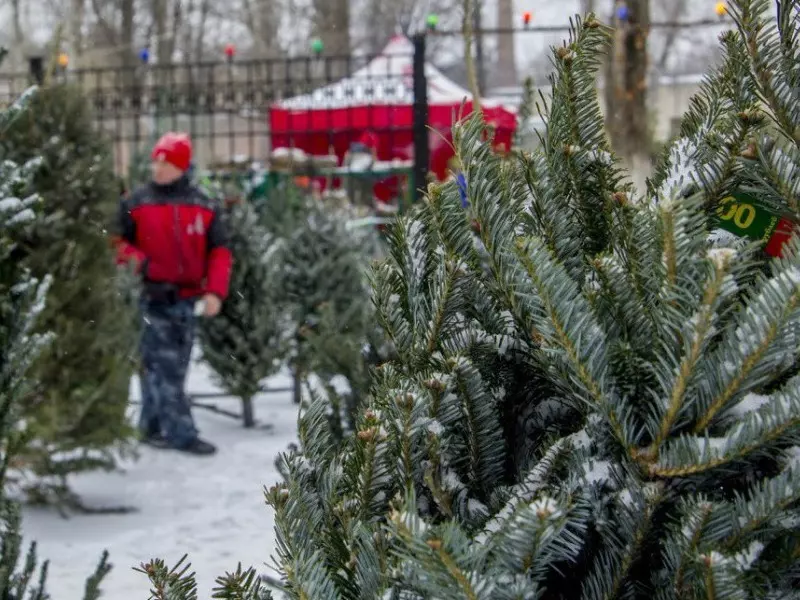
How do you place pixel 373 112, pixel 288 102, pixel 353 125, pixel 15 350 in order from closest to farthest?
1. pixel 15 350
2. pixel 288 102
3. pixel 373 112
4. pixel 353 125

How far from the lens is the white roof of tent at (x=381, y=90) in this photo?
34.6 feet

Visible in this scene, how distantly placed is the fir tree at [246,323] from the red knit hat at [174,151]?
0.82 m

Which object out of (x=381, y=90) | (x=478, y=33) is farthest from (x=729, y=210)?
(x=381, y=90)

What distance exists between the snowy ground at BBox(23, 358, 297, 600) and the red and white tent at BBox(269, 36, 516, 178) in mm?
4270

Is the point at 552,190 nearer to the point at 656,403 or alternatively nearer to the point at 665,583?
the point at 656,403

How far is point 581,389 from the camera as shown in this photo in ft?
3.88

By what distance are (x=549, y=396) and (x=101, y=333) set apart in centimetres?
432

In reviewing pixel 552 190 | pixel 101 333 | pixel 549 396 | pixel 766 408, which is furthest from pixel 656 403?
Answer: pixel 101 333

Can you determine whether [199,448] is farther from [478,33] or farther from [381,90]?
[381,90]

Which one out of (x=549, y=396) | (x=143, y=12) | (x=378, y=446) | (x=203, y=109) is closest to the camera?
(x=378, y=446)

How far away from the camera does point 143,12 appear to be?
33.7m

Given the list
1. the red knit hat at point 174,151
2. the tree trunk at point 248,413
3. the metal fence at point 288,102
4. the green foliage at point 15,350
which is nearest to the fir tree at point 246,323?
the tree trunk at point 248,413

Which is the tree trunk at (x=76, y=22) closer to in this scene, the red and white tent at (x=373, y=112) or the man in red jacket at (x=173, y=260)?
the red and white tent at (x=373, y=112)

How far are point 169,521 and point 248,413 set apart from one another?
2275 millimetres
